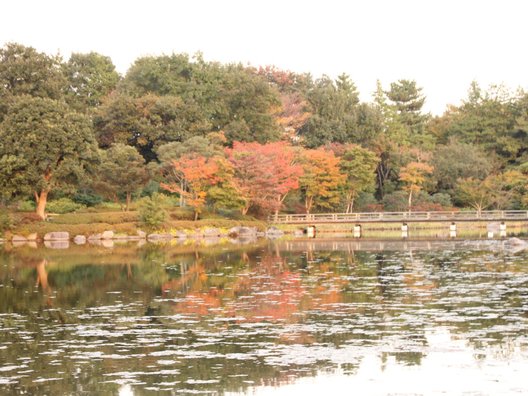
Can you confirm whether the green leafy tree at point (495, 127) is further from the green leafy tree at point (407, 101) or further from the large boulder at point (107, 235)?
the large boulder at point (107, 235)

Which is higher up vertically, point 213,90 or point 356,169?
point 213,90

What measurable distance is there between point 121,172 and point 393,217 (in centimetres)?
2343

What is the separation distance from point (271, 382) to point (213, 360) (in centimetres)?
222

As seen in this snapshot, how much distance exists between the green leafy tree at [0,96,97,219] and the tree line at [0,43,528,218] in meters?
0.10

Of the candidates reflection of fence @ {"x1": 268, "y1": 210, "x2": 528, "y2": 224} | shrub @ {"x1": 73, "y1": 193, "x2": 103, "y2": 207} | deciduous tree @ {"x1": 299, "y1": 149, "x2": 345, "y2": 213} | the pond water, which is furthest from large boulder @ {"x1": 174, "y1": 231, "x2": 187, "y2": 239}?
the pond water

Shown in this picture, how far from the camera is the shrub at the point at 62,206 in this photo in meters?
70.4

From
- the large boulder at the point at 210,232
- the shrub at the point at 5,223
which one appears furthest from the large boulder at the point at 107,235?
the large boulder at the point at 210,232

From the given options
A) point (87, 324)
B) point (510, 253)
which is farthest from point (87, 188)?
point (87, 324)

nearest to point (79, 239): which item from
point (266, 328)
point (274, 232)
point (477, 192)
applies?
point (274, 232)

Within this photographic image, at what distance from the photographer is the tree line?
64812 mm

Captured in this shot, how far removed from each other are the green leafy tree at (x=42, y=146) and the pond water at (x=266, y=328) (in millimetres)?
22549

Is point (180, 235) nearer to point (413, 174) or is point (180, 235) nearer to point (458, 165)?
point (413, 174)

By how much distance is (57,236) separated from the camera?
2437 inches

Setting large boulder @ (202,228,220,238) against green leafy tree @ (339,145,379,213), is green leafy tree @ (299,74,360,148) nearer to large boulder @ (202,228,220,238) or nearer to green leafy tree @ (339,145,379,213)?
green leafy tree @ (339,145,379,213)
